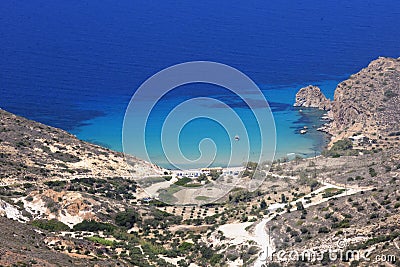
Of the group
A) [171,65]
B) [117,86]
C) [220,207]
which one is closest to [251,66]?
[171,65]

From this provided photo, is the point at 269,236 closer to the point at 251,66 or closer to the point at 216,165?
the point at 216,165

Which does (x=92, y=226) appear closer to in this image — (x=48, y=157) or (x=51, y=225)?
(x=51, y=225)

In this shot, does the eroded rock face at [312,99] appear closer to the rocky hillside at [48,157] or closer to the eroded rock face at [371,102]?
the eroded rock face at [371,102]

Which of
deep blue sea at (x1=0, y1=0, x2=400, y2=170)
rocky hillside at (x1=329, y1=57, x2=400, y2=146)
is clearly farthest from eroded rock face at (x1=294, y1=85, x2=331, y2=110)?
rocky hillside at (x1=329, y1=57, x2=400, y2=146)

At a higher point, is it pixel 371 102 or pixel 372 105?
pixel 371 102

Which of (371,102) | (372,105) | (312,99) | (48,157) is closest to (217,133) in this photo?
(312,99)

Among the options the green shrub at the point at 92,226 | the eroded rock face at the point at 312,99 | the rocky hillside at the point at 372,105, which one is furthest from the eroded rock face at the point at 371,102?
the green shrub at the point at 92,226

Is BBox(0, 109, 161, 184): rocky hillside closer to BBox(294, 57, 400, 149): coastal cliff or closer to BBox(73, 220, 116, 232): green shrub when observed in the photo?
BBox(73, 220, 116, 232): green shrub
